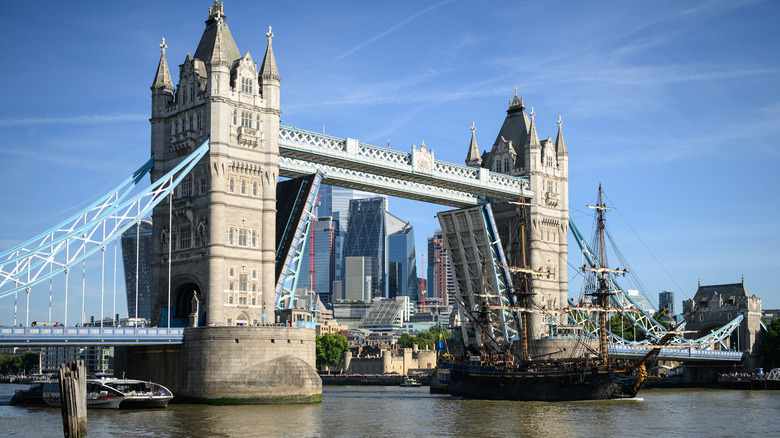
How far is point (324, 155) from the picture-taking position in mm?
67312

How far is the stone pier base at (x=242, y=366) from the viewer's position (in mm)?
57312

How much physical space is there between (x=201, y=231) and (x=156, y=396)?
36.6ft

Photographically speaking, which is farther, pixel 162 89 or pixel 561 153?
pixel 561 153

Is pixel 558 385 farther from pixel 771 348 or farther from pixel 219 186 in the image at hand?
pixel 771 348

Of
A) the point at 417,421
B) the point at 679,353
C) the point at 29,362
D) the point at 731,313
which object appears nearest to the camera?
the point at 417,421

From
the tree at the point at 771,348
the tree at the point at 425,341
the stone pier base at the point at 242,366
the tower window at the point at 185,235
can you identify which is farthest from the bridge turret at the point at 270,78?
the tree at the point at 425,341

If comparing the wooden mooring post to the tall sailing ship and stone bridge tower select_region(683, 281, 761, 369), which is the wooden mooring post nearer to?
the tall sailing ship

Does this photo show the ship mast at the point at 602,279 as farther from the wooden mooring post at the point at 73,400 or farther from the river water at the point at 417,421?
the wooden mooring post at the point at 73,400

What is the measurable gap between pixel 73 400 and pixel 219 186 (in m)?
24.4

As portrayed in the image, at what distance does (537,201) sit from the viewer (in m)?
85.5

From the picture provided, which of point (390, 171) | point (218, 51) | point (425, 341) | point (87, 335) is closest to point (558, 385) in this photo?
point (390, 171)

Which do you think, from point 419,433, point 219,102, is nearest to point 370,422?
point 419,433

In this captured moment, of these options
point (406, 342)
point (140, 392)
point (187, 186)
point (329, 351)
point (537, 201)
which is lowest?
point (329, 351)

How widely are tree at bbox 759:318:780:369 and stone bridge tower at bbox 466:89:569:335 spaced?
3541 cm
